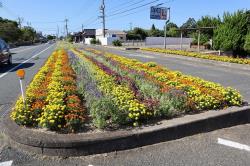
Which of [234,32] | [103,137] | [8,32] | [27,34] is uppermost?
[27,34]

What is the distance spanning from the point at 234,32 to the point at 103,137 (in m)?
18.5

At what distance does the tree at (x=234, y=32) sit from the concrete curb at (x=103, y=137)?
54.9ft

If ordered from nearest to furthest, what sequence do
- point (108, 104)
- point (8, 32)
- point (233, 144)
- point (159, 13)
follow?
1. point (233, 144)
2. point (108, 104)
3. point (159, 13)
4. point (8, 32)

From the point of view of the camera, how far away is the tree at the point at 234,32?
19406 millimetres

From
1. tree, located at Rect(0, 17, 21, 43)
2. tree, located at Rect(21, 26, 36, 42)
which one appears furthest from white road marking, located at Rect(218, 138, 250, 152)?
tree, located at Rect(21, 26, 36, 42)

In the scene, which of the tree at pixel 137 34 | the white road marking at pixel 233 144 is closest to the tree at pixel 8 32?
the tree at pixel 137 34

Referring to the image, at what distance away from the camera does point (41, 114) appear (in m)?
4.71

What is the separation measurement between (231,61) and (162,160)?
12514mm

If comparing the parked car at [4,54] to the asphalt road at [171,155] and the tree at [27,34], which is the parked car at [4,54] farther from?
the tree at [27,34]

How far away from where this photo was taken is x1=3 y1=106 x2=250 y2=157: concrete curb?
3.90 meters

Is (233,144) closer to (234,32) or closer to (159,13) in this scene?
(234,32)

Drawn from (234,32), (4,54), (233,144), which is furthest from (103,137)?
(234,32)

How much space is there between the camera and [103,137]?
13.1 ft

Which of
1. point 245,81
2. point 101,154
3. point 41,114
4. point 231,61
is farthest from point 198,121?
point 231,61
